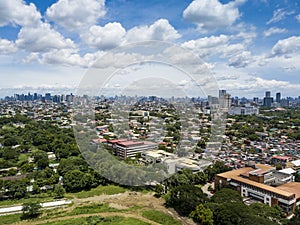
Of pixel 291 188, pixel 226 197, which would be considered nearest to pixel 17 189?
pixel 226 197

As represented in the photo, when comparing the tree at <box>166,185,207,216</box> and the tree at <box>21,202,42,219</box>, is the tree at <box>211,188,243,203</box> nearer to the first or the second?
the tree at <box>166,185,207,216</box>

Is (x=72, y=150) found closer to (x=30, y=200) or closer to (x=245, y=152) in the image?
(x=30, y=200)

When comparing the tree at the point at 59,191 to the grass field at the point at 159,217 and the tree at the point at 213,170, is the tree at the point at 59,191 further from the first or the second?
the tree at the point at 213,170

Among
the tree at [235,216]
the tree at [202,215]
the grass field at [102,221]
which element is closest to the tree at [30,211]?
the grass field at [102,221]

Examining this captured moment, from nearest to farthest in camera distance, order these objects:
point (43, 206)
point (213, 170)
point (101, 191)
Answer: point (43, 206) < point (101, 191) < point (213, 170)

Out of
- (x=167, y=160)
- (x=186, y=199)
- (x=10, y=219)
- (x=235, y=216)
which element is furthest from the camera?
(x=167, y=160)

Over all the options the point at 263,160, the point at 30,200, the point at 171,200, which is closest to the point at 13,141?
the point at 30,200

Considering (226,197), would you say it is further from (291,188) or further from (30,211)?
(30,211)
